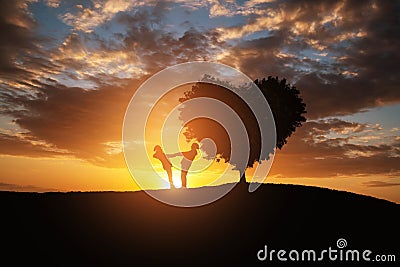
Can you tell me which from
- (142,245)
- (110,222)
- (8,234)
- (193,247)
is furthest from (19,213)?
(193,247)

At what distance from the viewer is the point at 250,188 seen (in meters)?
42.6

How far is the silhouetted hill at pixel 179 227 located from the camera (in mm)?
23250

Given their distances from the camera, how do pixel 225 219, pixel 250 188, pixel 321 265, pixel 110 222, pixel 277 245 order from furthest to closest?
pixel 250 188, pixel 225 219, pixel 110 222, pixel 277 245, pixel 321 265

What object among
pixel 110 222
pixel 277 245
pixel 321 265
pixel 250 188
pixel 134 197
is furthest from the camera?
pixel 250 188

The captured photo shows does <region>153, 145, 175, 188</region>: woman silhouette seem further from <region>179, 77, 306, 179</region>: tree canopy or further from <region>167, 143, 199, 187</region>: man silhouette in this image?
<region>179, 77, 306, 179</region>: tree canopy

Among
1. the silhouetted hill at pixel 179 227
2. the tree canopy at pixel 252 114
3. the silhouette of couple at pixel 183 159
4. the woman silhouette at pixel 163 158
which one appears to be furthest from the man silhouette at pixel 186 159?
the tree canopy at pixel 252 114

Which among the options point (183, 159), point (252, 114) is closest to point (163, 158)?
point (183, 159)

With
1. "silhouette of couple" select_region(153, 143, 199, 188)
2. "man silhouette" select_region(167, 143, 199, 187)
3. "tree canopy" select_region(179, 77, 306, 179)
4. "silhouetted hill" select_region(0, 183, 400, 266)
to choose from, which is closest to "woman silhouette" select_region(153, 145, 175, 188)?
"silhouette of couple" select_region(153, 143, 199, 188)

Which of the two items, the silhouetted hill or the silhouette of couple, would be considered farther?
the silhouette of couple

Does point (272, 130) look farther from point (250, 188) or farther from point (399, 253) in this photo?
point (399, 253)

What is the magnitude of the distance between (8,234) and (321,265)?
18945 mm

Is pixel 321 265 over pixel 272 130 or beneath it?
beneath

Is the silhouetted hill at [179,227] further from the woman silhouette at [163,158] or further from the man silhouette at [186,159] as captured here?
the man silhouette at [186,159]

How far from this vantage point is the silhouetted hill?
23250 millimetres
